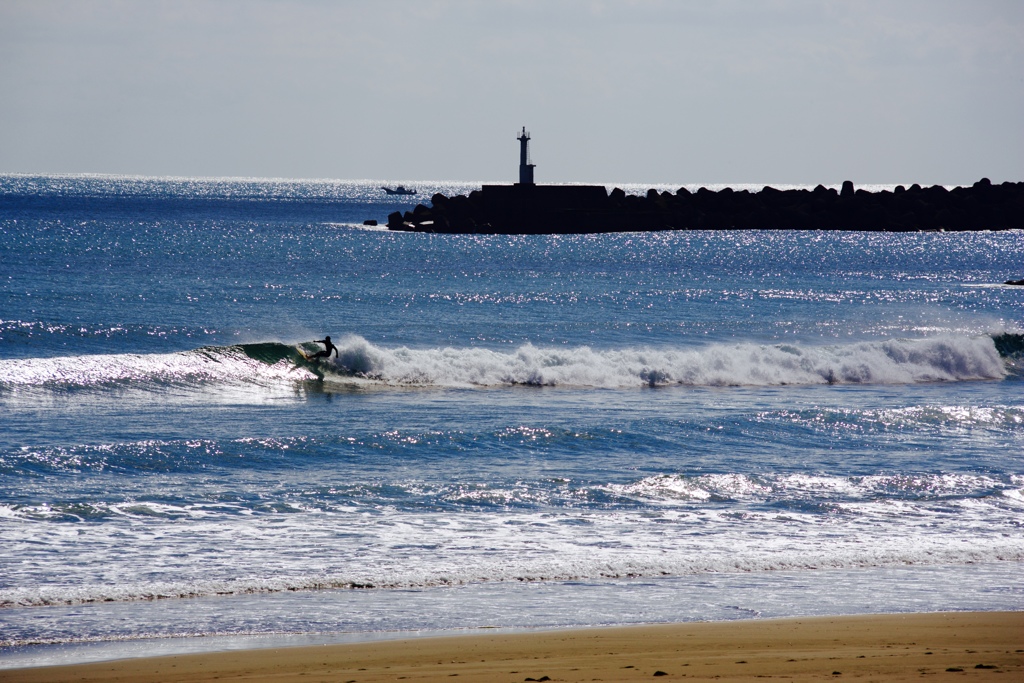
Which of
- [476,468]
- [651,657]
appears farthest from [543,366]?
[651,657]

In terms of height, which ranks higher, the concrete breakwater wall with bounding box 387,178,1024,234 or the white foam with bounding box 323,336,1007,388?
the concrete breakwater wall with bounding box 387,178,1024,234

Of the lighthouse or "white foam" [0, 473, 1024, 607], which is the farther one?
the lighthouse

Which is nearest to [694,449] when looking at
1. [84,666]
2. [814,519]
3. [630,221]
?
[814,519]

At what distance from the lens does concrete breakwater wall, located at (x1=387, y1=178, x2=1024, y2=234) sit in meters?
77.8

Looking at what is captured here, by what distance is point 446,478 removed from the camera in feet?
44.6

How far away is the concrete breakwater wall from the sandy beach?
69.2m

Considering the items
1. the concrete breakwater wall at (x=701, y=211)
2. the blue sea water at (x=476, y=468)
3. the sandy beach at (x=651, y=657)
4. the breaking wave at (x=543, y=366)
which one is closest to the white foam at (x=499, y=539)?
the blue sea water at (x=476, y=468)

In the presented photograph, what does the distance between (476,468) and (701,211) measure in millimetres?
71052

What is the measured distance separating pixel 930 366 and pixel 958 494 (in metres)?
14.5

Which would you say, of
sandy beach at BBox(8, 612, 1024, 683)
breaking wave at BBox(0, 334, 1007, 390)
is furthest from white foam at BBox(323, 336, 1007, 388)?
sandy beach at BBox(8, 612, 1024, 683)

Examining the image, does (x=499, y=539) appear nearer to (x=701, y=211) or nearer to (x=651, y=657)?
(x=651, y=657)

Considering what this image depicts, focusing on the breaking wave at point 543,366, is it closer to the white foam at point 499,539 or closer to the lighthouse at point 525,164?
the white foam at point 499,539

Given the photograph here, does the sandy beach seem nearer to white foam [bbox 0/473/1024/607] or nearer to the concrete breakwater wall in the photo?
white foam [bbox 0/473/1024/607]

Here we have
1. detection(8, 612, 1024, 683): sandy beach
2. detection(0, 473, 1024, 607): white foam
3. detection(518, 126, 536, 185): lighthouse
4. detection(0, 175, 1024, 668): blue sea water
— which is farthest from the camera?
detection(518, 126, 536, 185): lighthouse
